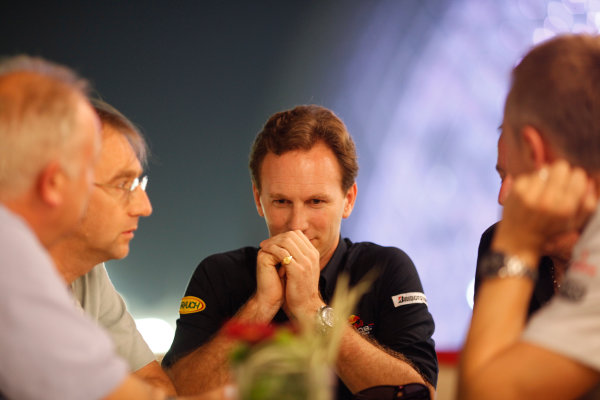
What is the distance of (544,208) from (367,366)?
75 centimetres

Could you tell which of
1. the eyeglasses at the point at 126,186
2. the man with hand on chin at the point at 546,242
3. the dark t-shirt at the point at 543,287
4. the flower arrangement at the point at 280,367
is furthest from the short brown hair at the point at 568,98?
the eyeglasses at the point at 126,186

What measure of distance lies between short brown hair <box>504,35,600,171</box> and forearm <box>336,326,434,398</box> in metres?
0.77

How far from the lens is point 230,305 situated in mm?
1976

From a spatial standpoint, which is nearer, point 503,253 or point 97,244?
point 503,253

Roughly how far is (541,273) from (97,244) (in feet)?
3.76

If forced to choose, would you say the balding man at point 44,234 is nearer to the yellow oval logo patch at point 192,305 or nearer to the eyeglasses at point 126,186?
the eyeglasses at point 126,186

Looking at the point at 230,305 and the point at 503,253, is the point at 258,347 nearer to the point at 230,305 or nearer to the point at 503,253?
the point at 503,253

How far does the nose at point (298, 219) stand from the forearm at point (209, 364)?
0.29 metres

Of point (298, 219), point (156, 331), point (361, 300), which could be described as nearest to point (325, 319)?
point (361, 300)

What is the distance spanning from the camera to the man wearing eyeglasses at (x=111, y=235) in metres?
1.47

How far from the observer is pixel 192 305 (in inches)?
76.5

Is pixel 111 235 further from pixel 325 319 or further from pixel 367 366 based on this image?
pixel 367 366

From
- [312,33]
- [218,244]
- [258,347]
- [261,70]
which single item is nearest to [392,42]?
[312,33]

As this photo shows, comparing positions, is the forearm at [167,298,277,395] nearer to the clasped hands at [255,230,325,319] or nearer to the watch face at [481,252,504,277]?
the clasped hands at [255,230,325,319]
